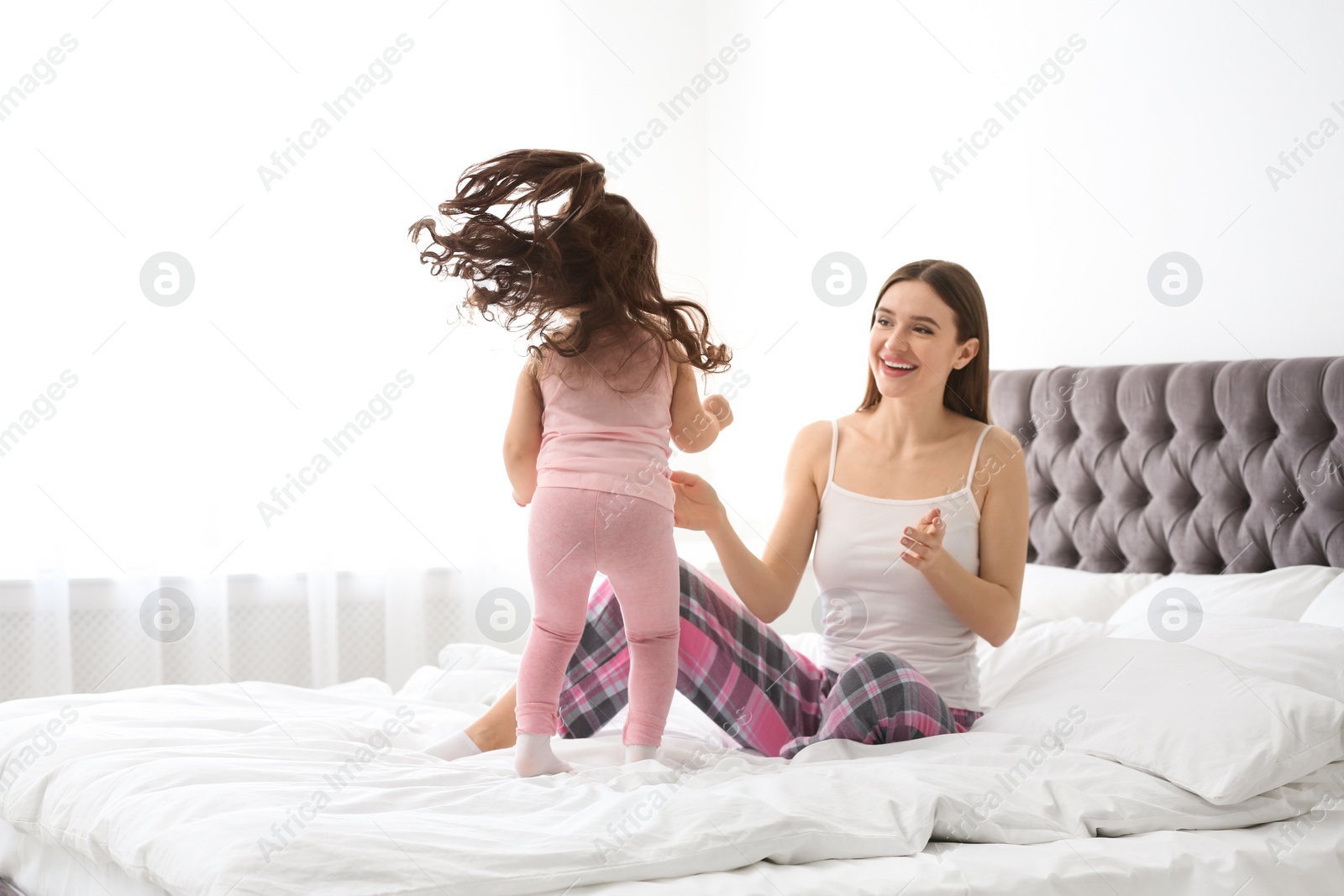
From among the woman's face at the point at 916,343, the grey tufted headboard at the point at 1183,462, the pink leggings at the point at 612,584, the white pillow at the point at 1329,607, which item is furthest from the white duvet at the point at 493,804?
the grey tufted headboard at the point at 1183,462

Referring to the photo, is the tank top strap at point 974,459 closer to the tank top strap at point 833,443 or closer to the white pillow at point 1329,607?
the tank top strap at point 833,443

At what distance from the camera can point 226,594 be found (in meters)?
3.35

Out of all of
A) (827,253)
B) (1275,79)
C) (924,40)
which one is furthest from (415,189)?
(1275,79)

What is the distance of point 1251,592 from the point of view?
6.53 feet

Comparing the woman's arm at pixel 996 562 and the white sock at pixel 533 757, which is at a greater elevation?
the woman's arm at pixel 996 562

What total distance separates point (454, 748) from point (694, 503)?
51cm

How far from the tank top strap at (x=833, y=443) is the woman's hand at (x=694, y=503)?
275 mm

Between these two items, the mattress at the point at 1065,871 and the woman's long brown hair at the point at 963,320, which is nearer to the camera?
the mattress at the point at 1065,871

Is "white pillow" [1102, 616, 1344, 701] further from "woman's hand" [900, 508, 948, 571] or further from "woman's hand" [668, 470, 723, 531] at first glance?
"woman's hand" [668, 470, 723, 531]

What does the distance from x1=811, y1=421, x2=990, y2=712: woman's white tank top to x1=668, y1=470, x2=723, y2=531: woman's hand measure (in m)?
0.24

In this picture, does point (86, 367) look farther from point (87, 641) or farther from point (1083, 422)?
point (1083, 422)

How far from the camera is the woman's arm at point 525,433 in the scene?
66.5 inches

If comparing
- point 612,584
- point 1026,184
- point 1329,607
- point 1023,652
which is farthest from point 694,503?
point 1026,184

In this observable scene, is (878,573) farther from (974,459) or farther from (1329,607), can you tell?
(1329,607)
